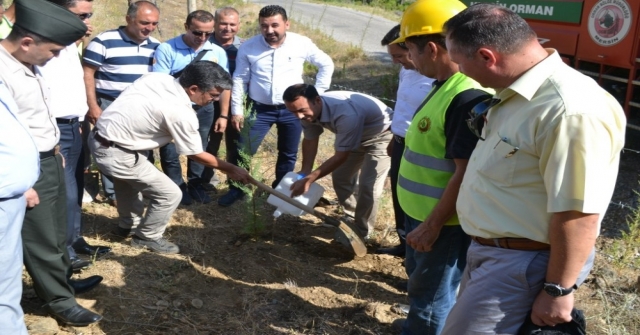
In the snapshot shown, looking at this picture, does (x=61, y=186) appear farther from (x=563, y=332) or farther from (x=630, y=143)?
(x=630, y=143)

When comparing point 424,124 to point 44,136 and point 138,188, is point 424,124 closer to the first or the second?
A: point 44,136

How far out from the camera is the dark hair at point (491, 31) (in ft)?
6.21

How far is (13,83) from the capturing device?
288 centimetres

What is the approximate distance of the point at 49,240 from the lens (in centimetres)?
312

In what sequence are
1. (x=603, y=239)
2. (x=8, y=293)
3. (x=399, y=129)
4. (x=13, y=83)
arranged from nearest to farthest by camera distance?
(x=8, y=293)
(x=13, y=83)
(x=399, y=129)
(x=603, y=239)

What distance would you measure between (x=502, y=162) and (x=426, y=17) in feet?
2.77

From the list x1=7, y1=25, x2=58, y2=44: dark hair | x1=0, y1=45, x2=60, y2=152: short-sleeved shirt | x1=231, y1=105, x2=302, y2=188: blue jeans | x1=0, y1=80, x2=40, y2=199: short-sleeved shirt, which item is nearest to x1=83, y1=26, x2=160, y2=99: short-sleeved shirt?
x1=231, y1=105, x2=302, y2=188: blue jeans

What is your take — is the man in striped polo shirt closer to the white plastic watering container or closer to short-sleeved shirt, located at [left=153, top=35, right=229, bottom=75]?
short-sleeved shirt, located at [left=153, top=35, right=229, bottom=75]

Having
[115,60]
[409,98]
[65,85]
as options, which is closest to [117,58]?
[115,60]

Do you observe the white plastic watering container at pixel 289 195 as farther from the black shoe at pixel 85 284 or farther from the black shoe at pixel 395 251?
the black shoe at pixel 85 284

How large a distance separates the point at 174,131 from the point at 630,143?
18.9ft

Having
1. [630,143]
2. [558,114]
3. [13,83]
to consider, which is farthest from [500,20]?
[630,143]

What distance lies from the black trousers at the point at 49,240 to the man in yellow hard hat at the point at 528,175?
2.04 meters

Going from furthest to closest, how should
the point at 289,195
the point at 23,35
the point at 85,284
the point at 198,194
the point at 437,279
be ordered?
the point at 198,194 < the point at 289,195 < the point at 85,284 < the point at 23,35 < the point at 437,279
